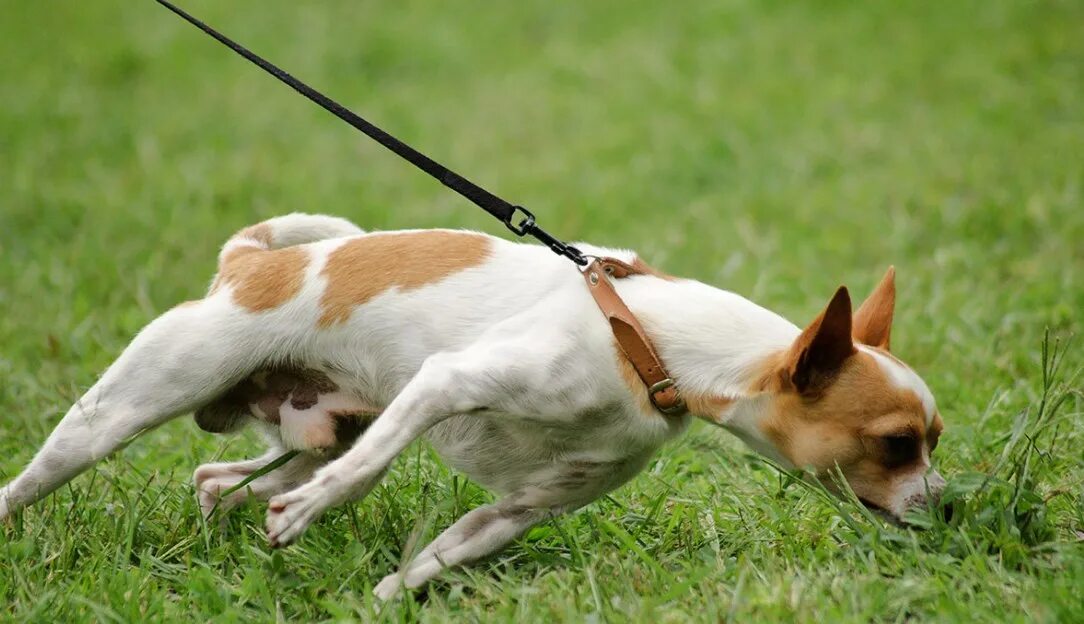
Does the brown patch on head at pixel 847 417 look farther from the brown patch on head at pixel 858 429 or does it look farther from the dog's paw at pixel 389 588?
the dog's paw at pixel 389 588

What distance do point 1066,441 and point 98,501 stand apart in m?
3.03

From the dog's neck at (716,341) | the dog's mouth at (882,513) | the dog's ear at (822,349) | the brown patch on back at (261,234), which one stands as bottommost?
the dog's mouth at (882,513)

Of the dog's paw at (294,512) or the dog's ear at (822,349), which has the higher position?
the dog's ear at (822,349)

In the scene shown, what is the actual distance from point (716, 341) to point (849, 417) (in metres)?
0.39

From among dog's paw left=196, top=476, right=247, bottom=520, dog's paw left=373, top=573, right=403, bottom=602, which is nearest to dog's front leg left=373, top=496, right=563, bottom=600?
dog's paw left=373, top=573, right=403, bottom=602

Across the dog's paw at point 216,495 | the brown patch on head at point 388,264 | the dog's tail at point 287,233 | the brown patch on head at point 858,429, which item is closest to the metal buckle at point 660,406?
the brown patch on head at point 858,429

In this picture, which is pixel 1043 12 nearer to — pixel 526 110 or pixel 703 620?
pixel 526 110

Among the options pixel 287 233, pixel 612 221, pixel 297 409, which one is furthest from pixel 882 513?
pixel 612 221

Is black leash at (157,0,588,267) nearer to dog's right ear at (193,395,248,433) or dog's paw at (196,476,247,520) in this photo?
dog's right ear at (193,395,248,433)

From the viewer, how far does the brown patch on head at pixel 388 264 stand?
12.1 feet

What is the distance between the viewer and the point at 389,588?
11.3ft

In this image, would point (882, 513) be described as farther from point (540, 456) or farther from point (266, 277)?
point (266, 277)

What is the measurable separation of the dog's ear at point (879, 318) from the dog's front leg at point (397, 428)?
95 cm

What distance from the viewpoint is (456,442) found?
3668 millimetres
